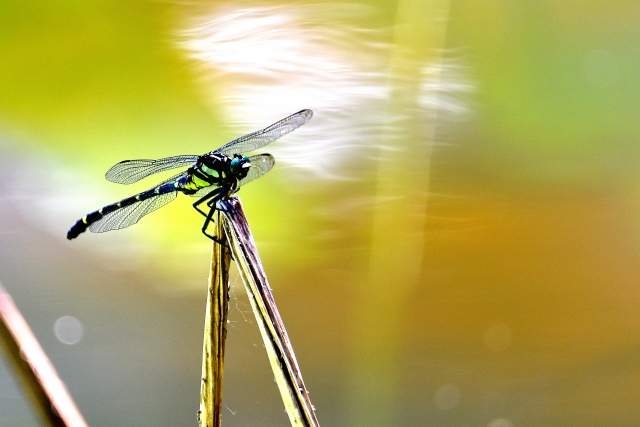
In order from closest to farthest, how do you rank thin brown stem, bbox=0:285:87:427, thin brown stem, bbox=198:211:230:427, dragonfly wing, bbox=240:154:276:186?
thin brown stem, bbox=0:285:87:427 < thin brown stem, bbox=198:211:230:427 < dragonfly wing, bbox=240:154:276:186

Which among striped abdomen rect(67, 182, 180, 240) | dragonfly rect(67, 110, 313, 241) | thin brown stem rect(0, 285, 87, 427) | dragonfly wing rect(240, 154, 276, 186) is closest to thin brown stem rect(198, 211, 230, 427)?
thin brown stem rect(0, 285, 87, 427)

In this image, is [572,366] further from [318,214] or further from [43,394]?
[43,394]

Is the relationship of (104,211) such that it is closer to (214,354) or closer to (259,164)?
(259,164)

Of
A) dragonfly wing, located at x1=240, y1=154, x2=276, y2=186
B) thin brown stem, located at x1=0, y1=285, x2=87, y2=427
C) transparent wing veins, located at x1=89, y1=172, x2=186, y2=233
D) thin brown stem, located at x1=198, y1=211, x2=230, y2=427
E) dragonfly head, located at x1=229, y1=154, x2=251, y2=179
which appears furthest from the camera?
transparent wing veins, located at x1=89, y1=172, x2=186, y2=233

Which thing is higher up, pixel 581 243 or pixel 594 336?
pixel 581 243

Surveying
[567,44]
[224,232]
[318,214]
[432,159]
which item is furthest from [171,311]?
[567,44]

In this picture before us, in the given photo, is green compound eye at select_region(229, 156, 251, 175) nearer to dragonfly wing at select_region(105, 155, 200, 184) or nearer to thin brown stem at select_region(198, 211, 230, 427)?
dragonfly wing at select_region(105, 155, 200, 184)

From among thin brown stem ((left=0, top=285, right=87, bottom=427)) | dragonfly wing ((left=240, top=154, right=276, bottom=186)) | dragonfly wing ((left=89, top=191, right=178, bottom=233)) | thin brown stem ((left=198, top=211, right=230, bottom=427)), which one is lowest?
thin brown stem ((left=0, top=285, right=87, bottom=427))
